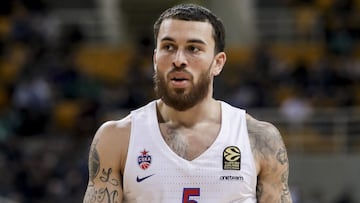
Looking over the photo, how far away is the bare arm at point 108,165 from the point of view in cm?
534

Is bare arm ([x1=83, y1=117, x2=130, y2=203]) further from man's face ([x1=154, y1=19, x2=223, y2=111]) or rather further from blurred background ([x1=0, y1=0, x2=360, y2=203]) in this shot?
blurred background ([x1=0, y1=0, x2=360, y2=203])

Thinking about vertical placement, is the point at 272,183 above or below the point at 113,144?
below

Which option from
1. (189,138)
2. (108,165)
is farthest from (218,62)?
(108,165)

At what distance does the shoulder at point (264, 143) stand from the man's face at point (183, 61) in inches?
13.3

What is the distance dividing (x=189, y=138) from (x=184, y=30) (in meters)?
0.56

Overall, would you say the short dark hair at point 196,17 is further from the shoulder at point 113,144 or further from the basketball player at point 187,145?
the shoulder at point 113,144

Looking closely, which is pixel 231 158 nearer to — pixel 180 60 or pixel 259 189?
pixel 259 189

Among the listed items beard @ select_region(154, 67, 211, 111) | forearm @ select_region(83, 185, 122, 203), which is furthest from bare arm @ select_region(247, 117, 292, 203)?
forearm @ select_region(83, 185, 122, 203)

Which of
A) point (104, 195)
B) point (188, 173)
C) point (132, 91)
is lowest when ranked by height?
point (104, 195)

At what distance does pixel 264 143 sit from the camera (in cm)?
544

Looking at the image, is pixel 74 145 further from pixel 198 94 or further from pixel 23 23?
pixel 198 94

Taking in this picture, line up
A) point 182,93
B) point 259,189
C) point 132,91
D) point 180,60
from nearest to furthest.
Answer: point 180,60 < point 182,93 < point 259,189 < point 132,91

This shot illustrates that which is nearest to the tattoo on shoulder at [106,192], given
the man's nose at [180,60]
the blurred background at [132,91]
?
the man's nose at [180,60]

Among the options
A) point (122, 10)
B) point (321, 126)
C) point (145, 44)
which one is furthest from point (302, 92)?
point (122, 10)
